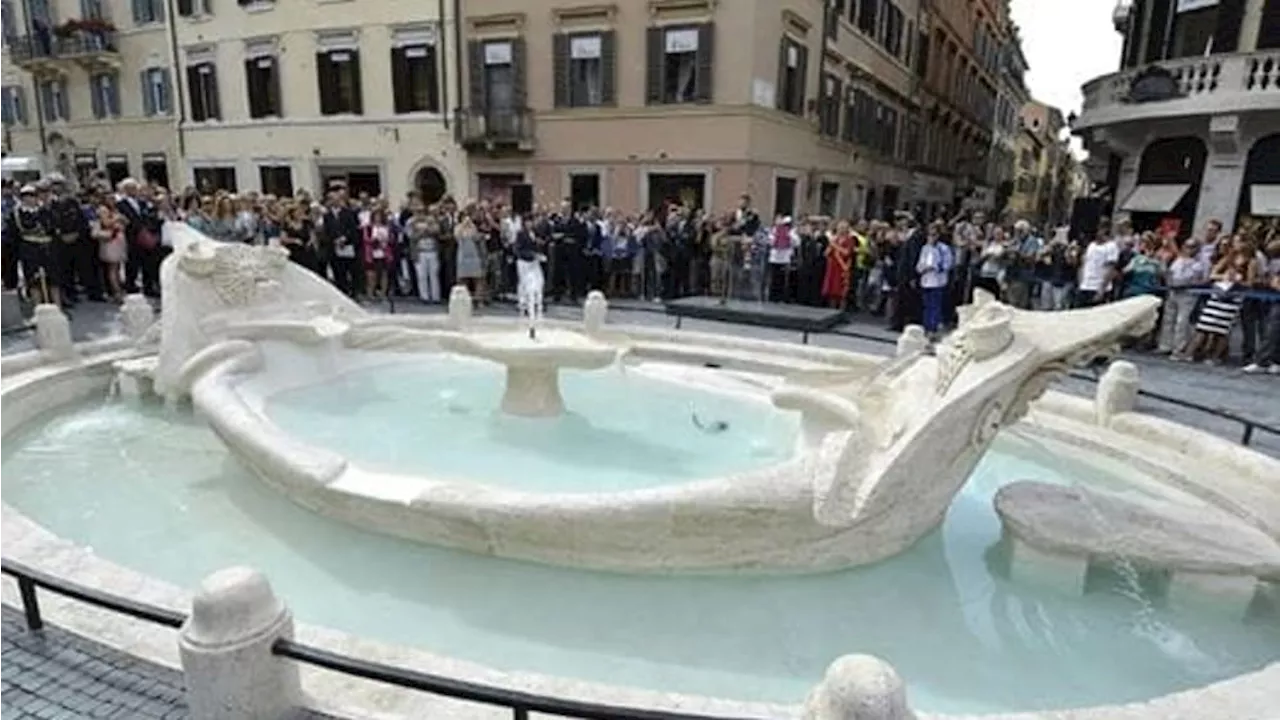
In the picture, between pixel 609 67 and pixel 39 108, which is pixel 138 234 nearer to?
pixel 609 67

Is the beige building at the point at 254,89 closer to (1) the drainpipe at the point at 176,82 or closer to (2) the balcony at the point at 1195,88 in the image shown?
(1) the drainpipe at the point at 176,82

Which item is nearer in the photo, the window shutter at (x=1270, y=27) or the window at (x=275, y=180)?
the window shutter at (x=1270, y=27)

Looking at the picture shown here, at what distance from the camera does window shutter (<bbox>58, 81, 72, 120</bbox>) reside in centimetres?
3097

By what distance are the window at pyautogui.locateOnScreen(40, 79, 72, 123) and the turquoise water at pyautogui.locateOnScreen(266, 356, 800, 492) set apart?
99.9 feet

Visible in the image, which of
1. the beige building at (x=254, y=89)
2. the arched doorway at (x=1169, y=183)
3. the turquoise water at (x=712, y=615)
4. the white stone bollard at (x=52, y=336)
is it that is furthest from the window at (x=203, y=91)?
the arched doorway at (x=1169, y=183)

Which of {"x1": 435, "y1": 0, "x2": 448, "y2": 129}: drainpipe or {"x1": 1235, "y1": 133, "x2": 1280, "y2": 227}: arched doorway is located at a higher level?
{"x1": 435, "y1": 0, "x2": 448, "y2": 129}: drainpipe

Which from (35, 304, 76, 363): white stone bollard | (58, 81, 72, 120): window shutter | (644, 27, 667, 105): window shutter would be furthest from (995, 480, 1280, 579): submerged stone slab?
(58, 81, 72, 120): window shutter

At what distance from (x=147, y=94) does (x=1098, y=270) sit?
2903 cm

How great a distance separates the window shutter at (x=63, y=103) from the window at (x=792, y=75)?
85.7ft

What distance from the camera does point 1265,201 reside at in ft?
55.1

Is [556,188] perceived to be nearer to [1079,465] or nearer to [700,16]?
[700,16]

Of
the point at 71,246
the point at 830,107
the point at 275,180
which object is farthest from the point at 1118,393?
the point at 275,180

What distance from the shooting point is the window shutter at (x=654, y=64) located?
2022 centimetres

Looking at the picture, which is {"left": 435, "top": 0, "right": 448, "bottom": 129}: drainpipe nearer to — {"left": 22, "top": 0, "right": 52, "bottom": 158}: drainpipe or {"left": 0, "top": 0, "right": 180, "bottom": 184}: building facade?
{"left": 0, "top": 0, "right": 180, "bottom": 184}: building facade
